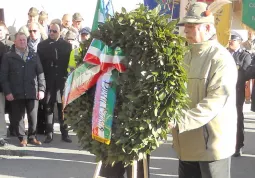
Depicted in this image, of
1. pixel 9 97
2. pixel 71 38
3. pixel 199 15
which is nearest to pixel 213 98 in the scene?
pixel 199 15

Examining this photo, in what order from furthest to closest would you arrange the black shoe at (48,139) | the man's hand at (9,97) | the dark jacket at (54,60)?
the black shoe at (48,139)
the dark jacket at (54,60)
the man's hand at (9,97)

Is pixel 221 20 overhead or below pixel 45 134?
overhead

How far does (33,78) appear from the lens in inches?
331

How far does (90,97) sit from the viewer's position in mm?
4211

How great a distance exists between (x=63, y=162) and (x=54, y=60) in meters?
1.84

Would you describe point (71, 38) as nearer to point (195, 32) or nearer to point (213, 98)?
point (195, 32)

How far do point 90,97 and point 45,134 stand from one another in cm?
538

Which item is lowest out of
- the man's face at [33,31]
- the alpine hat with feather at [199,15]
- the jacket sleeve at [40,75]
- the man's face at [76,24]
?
the jacket sleeve at [40,75]

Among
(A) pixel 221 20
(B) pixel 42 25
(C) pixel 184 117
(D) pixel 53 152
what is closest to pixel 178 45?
(C) pixel 184 117

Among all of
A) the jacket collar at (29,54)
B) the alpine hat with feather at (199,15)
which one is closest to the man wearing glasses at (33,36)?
the jacket collar at (29,54)

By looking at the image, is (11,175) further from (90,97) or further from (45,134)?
(90,97)

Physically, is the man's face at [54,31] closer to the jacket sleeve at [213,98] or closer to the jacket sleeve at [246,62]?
the jacket sleeve at [246,62]

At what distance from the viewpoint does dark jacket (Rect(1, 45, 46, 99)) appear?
328 inches

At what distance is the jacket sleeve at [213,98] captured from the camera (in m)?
3.91
